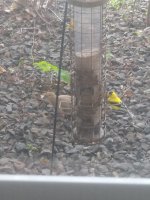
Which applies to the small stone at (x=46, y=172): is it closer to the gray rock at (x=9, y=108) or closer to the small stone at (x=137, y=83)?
the gray rock at (x=9, y=108)

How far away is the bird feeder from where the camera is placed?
1.66m

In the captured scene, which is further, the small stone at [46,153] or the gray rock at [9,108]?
the gray rock at [9,108]

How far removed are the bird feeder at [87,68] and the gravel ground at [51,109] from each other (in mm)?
71

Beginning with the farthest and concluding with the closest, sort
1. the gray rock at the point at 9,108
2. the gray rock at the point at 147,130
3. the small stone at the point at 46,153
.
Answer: the gray rock at the point at 9,108 < the gray rock at the point at 147,130 < the small stone at the point at 46,153

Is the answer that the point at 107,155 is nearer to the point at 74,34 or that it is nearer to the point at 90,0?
the point at 74,34

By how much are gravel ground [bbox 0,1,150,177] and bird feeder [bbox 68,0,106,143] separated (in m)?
0.07

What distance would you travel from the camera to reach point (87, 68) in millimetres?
1755

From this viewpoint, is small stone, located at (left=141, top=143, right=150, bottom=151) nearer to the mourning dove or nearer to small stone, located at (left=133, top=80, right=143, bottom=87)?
the mourning dove

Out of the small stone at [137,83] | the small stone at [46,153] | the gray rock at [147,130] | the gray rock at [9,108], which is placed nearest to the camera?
the small stone at [46,153]

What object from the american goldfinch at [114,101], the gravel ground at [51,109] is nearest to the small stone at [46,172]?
the gravel ground at [51,109]

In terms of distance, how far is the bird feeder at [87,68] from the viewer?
1664 mm

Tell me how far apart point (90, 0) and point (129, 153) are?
0.61 m

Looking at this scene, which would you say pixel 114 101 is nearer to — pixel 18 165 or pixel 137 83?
pixel 137 83

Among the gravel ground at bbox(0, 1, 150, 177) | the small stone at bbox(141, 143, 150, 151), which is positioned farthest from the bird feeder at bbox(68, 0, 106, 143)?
the small stone at bbox(141, 143, 150, 151)
